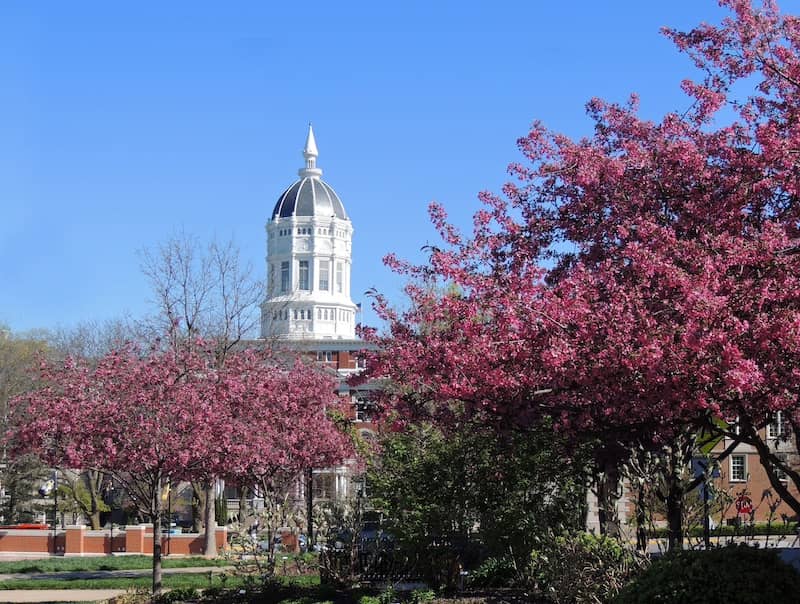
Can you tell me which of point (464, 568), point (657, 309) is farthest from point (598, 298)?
point (464, 568)

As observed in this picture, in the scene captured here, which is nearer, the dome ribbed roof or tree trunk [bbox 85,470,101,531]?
tree trunk [bbox 85,470,101,531]

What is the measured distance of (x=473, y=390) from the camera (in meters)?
12.8

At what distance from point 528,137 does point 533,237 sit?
1519mm

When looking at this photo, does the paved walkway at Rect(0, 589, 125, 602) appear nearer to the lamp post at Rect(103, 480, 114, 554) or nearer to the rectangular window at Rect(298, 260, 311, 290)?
the lamp post at Rect(103, 480, 114, 554)

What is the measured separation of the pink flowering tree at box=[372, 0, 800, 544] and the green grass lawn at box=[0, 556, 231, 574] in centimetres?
1927

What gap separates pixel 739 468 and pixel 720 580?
5062 cm

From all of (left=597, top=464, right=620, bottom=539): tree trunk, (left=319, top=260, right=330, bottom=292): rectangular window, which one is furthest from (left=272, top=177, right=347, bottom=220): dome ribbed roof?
(left=597, top=464, right=620, bottom=539): tree trunk

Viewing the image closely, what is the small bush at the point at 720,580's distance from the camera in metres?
8.88

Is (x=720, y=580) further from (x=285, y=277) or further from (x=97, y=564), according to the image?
(x=285, y=277)

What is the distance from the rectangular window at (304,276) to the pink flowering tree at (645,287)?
13380 cm

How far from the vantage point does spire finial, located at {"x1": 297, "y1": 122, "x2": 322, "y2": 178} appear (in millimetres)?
157000

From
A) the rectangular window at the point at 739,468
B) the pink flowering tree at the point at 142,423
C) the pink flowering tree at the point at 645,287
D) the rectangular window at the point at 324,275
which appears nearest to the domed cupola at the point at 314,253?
the rectangular window at the point at 324,275

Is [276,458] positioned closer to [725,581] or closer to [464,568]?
[464,568]

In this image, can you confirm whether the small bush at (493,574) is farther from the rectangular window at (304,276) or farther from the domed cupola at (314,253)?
the rectangular window at (304,276)
